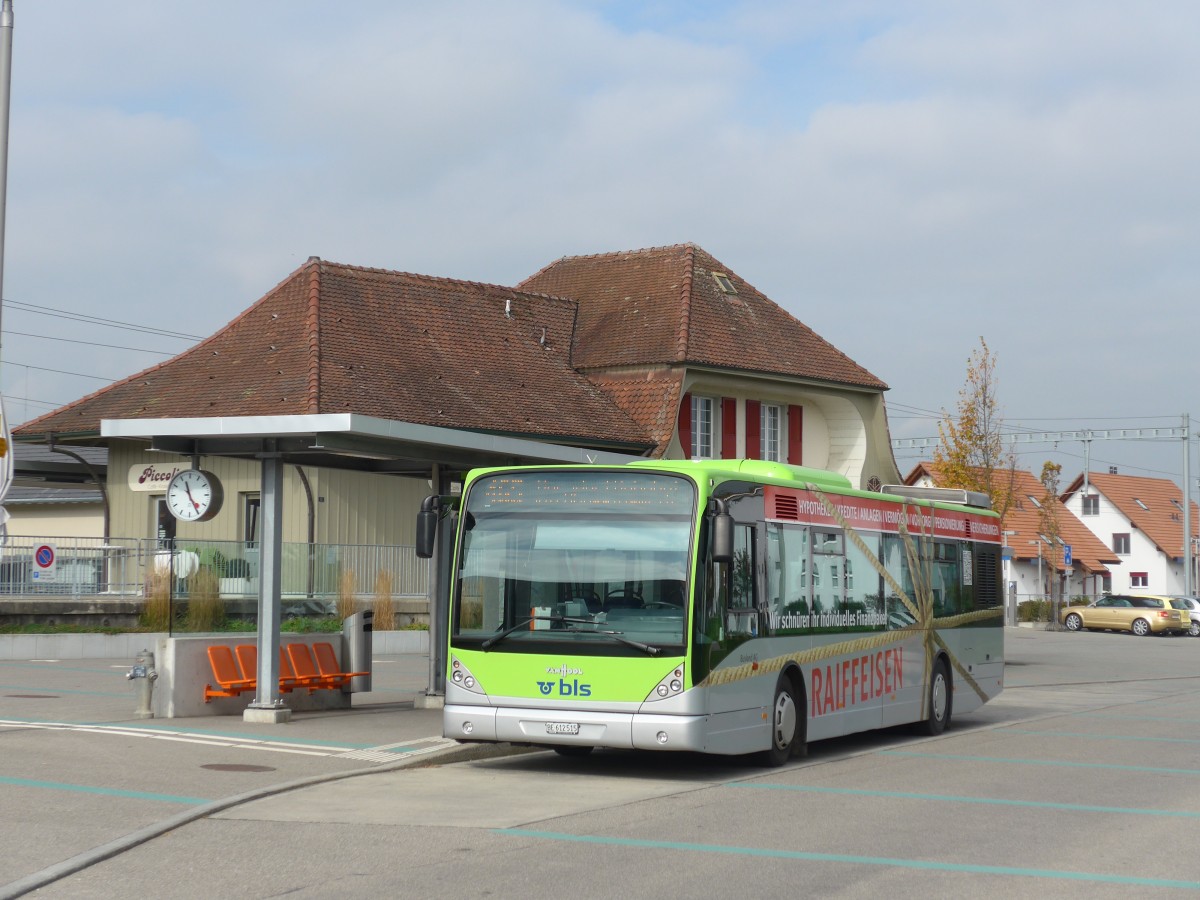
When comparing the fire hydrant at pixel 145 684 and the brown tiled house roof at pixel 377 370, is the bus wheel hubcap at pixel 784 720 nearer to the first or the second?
the fire hydrant at pixel 145 684

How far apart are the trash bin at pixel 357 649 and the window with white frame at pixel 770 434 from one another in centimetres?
2787

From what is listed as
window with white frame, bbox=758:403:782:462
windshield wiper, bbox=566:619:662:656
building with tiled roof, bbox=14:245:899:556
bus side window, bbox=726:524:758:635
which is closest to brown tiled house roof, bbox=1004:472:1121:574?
building with tiled roof, bbox=14:245:899:556

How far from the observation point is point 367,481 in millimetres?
40625

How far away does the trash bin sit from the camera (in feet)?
64.8

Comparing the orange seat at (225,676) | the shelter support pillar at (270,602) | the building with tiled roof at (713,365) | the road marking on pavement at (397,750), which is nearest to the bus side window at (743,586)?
the road marking on pavement at (397,750)

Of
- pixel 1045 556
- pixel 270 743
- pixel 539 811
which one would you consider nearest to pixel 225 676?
pixel 270 743

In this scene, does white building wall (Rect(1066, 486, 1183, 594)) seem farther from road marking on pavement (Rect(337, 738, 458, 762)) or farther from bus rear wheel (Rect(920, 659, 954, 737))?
road marking on pavement (Rect(337, 738, 458, 762))

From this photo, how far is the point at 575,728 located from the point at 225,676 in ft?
20.0

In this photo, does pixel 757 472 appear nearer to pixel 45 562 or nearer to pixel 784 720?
pixel 784 720

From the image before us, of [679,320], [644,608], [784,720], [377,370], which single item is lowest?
[784,720]

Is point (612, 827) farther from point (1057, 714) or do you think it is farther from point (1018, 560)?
point (1018, 560)

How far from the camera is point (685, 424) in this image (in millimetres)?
44438

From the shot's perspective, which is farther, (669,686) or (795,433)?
(795,433)

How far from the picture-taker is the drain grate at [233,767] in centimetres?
1352
